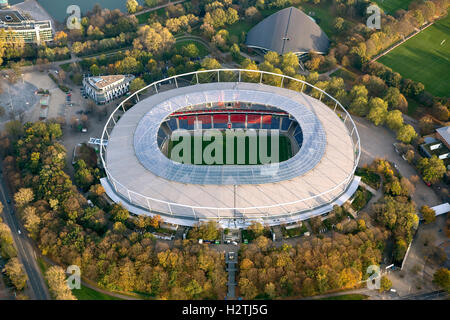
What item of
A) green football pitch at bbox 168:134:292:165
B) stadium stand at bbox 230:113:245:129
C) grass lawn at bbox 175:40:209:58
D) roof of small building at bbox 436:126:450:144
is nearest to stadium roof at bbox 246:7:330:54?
grass lawn at bbox 175:40:209:58

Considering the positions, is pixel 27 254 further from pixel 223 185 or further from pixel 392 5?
pixel 392 5

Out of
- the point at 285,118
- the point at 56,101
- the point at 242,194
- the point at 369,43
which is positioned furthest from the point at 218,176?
the point at 369,43

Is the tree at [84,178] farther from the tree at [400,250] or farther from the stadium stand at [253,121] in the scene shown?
the tree at [400,250]

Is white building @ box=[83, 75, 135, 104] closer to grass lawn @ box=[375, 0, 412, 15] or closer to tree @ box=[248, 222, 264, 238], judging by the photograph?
tree @ box=[248, 222, 264, 238]

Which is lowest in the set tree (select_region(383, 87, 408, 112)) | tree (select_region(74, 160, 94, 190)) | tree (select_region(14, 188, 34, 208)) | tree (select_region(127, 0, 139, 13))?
tree (select_region(14, 188, 34, 208))

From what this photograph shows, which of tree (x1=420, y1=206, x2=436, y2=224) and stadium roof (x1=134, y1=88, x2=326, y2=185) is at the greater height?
stadium roof (x1=134, y1=88, x2=326, y2=185)

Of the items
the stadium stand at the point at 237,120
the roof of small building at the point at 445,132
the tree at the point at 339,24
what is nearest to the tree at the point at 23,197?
the stadium stand at the point at 237,120
